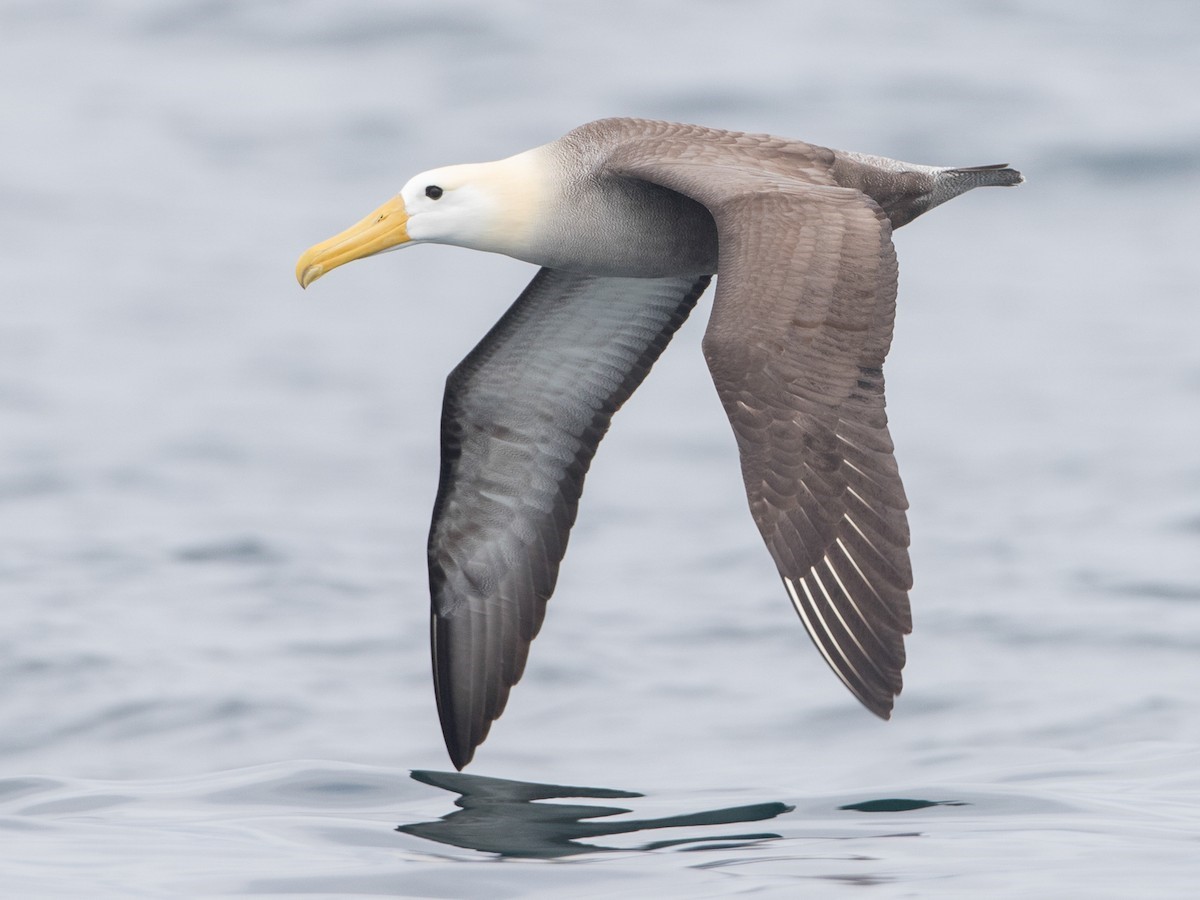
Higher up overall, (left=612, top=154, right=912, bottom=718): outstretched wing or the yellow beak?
the yellow beak

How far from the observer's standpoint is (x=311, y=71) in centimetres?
2342

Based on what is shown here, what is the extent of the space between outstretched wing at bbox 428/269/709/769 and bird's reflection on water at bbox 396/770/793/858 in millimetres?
801

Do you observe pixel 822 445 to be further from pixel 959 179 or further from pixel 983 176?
pixel 983 176

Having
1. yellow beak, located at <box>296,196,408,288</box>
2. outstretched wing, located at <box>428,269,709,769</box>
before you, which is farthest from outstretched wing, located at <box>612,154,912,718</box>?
outstretched wing, located at <box>428,269,709,769</box>

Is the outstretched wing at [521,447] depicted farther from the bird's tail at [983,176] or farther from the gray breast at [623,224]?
the bird's tail at [983,176]

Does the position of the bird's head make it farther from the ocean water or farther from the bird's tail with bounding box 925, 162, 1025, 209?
the ocean water

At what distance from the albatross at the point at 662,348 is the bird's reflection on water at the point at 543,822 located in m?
0.63

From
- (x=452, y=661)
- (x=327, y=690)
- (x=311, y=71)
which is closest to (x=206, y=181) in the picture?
(x=311, y=71)

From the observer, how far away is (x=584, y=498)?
1662cm

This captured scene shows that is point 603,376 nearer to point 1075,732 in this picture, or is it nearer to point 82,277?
point 1075,732

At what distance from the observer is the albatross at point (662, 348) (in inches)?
327

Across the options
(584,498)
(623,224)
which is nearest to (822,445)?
(623,224)

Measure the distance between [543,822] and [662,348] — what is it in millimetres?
2889

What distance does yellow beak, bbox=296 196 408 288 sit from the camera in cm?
1033
